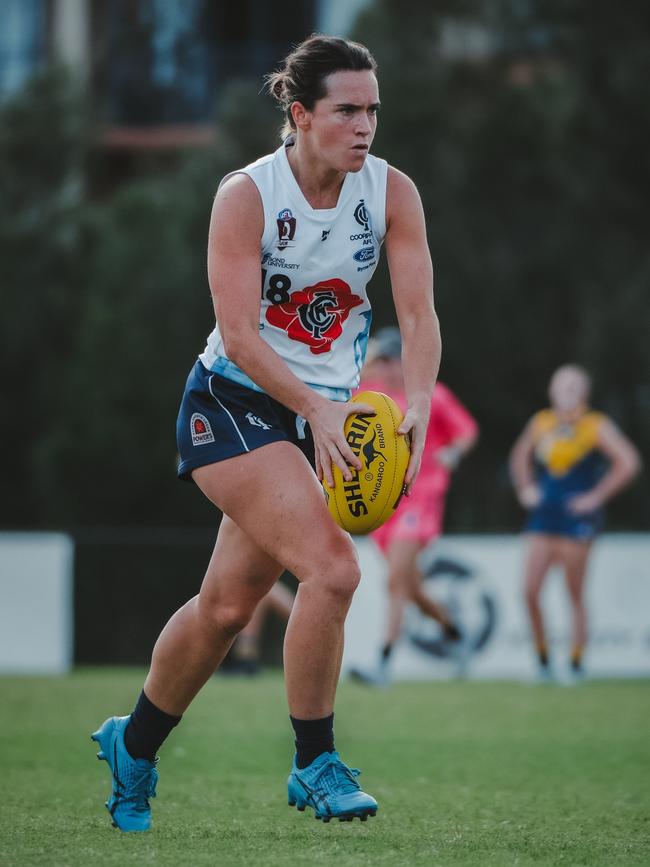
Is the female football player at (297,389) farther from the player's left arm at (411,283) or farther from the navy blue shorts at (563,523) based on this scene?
the navy blue shorts at (563,523)

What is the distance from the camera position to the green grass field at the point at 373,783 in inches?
170

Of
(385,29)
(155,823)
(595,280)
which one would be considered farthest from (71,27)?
(155,823)

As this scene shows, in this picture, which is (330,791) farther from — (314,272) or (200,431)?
(314,272)

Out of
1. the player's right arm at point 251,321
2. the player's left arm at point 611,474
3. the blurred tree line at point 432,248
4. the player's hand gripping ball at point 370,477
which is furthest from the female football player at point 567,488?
the player's right arm at point 251,321

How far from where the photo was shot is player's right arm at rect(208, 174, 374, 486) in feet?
14.4

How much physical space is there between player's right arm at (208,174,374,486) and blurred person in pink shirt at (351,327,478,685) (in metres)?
6.05

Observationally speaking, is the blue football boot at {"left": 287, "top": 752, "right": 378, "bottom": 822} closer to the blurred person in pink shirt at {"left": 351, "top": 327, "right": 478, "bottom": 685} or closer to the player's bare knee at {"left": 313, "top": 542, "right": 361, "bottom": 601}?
the player's bare knee at {"left": 313, "top": 542, "right": 361, "bottom": 601}

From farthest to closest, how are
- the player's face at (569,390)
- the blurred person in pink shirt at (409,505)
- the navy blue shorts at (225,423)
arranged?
the player's face at (569,390) → the blurred person in pink shirt at (409,505) → the navy blue shorts at (225,423)

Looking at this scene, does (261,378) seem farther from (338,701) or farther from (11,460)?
(11,460)

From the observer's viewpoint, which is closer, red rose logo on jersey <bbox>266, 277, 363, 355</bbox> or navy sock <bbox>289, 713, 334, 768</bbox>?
navy sock <bbox>289, 713, 334, 768</bbox>

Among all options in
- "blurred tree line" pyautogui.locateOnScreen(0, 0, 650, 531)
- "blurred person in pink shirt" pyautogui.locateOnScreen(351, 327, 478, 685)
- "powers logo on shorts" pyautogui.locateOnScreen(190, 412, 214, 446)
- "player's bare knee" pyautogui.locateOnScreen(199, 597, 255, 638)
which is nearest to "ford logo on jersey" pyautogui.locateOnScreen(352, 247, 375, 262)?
"powers logo on shorts" pyautogui.locateOnScreen(190, 412, 214, 446)

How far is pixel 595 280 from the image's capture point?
19094 millimetres

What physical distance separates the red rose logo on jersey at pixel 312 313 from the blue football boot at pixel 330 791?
123 cm

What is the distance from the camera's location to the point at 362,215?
4.71 metres
